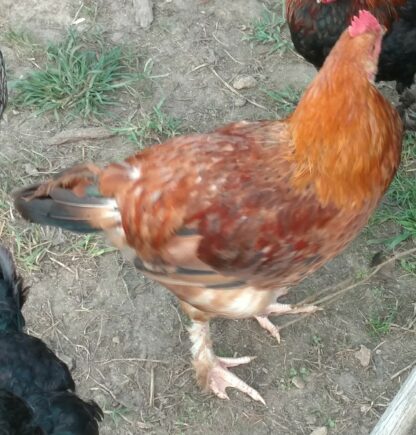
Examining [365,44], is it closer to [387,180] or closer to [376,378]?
[387,180]

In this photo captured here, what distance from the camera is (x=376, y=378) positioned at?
3.04m

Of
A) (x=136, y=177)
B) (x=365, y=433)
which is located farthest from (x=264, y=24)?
(x=365, y=433)

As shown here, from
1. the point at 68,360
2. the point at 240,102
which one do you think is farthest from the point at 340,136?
the point at 240,102

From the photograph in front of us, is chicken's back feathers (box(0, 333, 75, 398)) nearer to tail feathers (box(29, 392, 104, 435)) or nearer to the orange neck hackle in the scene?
tail feathers (box(29, 392, 104, 435))

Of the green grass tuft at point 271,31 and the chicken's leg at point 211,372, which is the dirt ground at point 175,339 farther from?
the green grass tuft at point 271,31

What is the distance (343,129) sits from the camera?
2.27m

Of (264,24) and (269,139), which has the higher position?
(269,139)

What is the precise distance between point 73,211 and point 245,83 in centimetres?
180

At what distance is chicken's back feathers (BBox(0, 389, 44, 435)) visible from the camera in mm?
1842

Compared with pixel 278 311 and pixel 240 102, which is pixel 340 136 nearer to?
pixel 278 311

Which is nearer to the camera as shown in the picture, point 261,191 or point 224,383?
point 261,191

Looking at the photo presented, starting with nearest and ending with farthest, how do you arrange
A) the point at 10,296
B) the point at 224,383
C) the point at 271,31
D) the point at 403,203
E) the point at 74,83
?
the point at 10,296
the point at 224,383
the point at 403,203
the point at 74,83
the point at 271,31

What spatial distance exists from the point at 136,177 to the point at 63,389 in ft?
2.47

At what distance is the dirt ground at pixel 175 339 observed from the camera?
9.69ft
